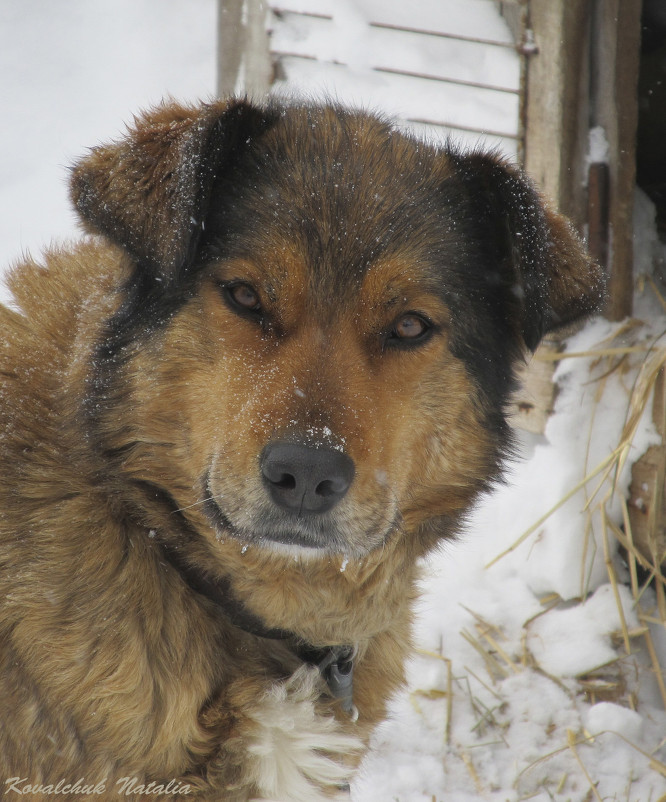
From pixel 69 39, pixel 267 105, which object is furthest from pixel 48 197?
pixel 267 105

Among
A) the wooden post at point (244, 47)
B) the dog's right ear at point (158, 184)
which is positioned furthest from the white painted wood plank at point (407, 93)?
the dog's right ear at point (158, 184)

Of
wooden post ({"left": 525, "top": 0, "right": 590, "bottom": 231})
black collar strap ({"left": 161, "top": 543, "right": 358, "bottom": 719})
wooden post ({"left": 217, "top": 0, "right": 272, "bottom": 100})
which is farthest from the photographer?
wooden post ({"left": 217, "top": 0, "right": 272, "bottom": 100})

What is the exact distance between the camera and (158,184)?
Result: 85.4 inches

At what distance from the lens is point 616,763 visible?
339 cm

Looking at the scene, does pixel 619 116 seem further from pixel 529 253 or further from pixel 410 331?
pixel 410 331

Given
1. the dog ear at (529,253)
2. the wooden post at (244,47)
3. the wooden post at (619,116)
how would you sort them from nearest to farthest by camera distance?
the dog ear at (529,253) < the wooden post at (619,116) < the wooden post at (244,47)

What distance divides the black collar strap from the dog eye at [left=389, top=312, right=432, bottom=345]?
0.89m

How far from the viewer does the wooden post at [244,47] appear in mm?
4945

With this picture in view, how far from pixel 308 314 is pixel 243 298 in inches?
7.8

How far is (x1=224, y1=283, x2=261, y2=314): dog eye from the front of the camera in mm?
2246

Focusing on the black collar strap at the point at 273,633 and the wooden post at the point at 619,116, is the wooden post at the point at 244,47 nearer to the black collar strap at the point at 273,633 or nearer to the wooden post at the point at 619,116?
the wooden post at the point at 619,116

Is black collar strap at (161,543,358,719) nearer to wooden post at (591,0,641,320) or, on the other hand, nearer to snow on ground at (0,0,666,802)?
snow on ground at (0,0,666,802)

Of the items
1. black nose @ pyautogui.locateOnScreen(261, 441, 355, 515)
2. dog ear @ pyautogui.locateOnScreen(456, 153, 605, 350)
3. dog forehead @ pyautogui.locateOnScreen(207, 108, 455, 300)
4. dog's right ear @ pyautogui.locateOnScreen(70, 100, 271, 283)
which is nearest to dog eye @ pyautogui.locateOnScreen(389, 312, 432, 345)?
dog forehead @ pyautogui.locateOnScreen(207, 108, 455, 300)

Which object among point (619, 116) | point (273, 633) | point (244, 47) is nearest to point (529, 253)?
point (273, 633)
